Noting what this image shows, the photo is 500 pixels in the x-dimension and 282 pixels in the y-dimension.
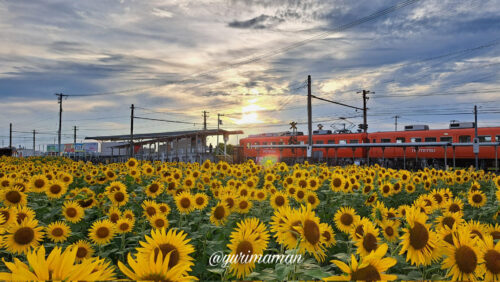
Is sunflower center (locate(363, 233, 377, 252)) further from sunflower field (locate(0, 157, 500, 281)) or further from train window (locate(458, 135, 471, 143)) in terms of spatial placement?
train window (locate(458, 135, 471, 143))

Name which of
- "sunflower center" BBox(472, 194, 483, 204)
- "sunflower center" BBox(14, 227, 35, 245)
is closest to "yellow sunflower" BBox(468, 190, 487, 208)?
"sunflower center" BBox(472, 194, 483, 204)

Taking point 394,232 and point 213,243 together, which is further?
point 213,243

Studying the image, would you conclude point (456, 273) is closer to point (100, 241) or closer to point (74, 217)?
point (100, 241)

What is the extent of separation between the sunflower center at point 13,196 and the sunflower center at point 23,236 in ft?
5.06

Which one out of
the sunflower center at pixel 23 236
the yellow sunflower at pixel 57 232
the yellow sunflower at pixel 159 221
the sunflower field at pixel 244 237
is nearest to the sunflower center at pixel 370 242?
the sunflower field at pixel 244 237

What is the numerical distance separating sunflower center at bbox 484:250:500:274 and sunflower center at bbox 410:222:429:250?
0.29 m

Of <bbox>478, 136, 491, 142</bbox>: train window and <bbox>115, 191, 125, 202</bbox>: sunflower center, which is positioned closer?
<bbox>115, 191, 125, 202</bbox>: sunflower center

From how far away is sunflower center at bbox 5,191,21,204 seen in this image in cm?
404

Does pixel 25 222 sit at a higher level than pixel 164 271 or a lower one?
lower

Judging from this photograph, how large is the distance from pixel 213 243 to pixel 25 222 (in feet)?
5.06

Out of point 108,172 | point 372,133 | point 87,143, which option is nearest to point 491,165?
point 372,133

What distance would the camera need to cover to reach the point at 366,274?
53.4 inches

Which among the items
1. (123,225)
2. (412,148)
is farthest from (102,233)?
(412,148)

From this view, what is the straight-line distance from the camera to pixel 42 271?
3.43ft
